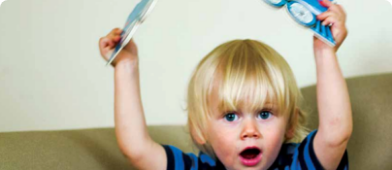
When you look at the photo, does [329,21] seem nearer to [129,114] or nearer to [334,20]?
[334,20]

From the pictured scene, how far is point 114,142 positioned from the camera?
107cm

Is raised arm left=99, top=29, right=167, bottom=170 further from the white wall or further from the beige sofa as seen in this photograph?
the white wall

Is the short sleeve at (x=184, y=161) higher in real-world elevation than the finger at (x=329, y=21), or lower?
lower

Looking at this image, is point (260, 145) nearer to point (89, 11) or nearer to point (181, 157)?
point (181, 157)

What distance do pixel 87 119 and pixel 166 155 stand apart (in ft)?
2.46

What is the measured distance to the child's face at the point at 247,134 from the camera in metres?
0.82

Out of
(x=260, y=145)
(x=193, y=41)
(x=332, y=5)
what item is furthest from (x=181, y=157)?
(x=193, y=41)

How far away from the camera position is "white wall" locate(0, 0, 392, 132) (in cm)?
151

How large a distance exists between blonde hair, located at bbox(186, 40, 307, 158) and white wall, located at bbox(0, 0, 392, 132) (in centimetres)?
58

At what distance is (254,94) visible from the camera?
33.0 inches

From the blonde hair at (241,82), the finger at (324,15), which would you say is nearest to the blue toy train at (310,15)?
the finger at (324,15)

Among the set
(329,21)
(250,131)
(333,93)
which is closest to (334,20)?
(329,21)

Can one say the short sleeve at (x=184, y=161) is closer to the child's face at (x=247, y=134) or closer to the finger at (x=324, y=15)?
the child's face at (x=247, y=134)

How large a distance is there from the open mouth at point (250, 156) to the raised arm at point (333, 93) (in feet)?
0.38
